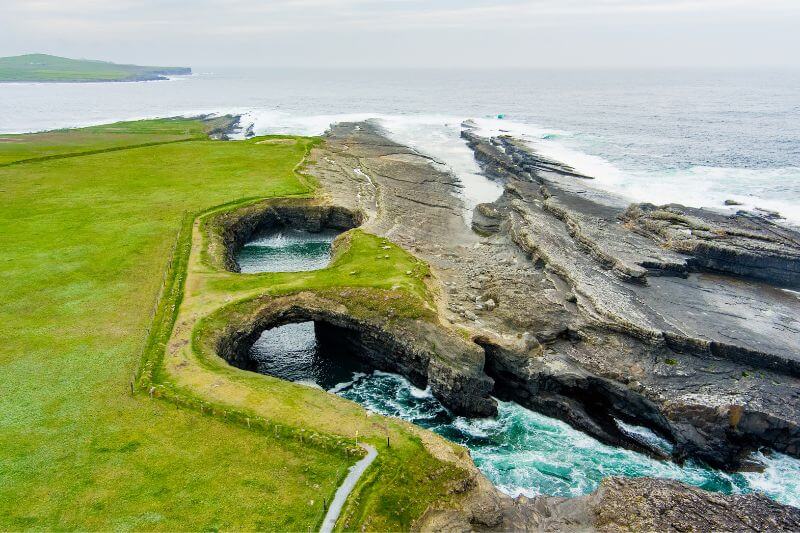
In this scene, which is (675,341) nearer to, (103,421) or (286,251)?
(103,421)

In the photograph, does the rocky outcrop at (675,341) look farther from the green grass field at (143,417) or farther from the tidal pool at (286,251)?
the tidal pool at (286,251)

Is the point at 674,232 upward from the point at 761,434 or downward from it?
upward

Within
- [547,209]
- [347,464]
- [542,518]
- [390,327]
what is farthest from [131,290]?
[547,209]

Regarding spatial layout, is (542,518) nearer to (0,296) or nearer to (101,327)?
(101,327)

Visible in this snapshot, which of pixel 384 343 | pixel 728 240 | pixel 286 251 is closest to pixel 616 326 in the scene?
pixel 384 343

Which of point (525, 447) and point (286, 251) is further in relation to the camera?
point (286, 251)

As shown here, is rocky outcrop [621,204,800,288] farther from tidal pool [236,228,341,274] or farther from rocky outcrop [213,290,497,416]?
tidal pool [236,228,341,274]

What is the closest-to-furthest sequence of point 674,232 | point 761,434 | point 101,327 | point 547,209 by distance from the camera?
1. point 761,434
2. point 101,327
3. point 674,232
4. point 547,209

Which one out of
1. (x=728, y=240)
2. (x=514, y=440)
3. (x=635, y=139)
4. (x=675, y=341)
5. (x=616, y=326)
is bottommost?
(x=514, y=440)
